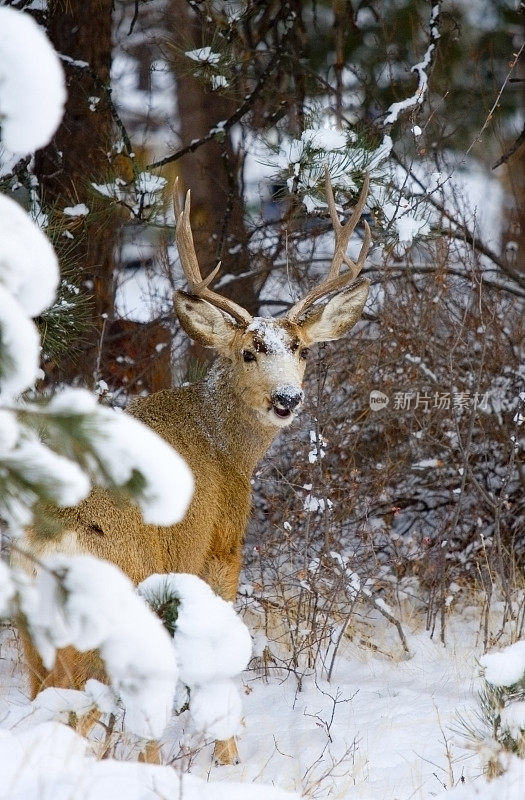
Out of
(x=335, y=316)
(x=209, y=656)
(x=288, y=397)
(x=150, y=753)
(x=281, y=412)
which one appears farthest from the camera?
(x=335, y=316)

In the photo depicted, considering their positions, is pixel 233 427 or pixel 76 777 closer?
pixel 76 777

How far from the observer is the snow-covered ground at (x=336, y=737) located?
10.5 ft

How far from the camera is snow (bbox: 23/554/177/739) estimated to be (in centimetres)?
254

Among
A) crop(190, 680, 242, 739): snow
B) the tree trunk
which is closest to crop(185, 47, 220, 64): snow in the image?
the tree trunk

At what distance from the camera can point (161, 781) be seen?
3.21 metres

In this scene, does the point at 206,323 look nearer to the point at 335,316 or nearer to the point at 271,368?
the point at 271,368

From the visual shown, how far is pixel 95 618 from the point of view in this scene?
253 cm

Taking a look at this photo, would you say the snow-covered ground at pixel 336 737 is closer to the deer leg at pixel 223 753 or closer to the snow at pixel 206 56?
the deer leg at pixel 223 753

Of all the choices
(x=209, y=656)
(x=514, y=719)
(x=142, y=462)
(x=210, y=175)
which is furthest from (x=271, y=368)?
(x=210, y=175)

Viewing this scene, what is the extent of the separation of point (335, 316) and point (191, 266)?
973mm

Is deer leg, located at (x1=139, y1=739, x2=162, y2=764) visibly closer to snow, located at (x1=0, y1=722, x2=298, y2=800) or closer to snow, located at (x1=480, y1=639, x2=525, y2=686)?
A: snow, located at (x1=0, y1=722, x2=298, y2=800)

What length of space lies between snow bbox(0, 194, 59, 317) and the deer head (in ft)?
8.71

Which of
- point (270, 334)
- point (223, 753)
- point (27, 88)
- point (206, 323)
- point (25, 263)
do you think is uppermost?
point (206, 323)

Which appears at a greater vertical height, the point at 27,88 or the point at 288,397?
the point at 288,397
